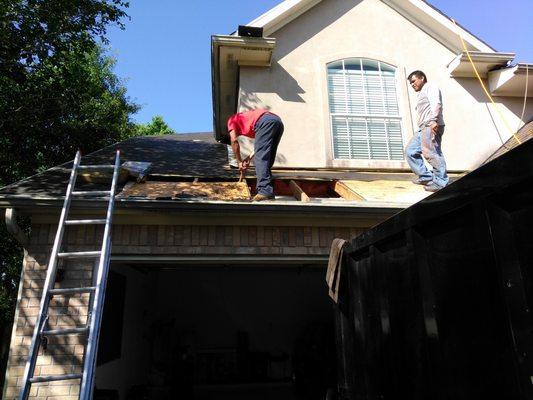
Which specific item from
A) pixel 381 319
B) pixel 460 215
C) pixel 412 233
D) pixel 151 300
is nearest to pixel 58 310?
pixel 381 319

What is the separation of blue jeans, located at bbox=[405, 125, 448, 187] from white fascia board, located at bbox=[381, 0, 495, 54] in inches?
124

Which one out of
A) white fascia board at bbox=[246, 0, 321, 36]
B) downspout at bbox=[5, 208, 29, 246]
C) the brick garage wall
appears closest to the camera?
the brick garage wall

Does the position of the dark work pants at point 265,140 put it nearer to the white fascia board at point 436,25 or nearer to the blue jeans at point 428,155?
the blue jeans at point 428,155

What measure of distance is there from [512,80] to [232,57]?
513 cm

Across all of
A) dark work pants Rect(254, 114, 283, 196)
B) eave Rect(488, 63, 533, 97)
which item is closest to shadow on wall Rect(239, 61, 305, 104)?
dark work pants Rect(254, 114, 283, 196)

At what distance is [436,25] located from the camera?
26.4ft

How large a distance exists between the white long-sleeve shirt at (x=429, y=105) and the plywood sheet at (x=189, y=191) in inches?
109

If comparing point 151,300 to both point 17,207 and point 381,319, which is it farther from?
point 381,319

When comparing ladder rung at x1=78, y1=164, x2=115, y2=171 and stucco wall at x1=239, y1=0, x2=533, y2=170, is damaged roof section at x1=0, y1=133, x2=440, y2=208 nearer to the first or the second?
ladder rung at x1=78, y1=164, x2=115, y2=171

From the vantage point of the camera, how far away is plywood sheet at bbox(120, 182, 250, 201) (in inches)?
188

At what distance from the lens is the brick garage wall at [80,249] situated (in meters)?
4.27

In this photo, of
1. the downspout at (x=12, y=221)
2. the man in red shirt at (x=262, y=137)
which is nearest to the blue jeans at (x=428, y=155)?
the man in red shirt at (x=262, y=137)

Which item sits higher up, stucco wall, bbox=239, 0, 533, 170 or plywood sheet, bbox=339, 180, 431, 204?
stucco wall, bbox=239, 0, 533, 170

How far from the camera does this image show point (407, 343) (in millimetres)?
1995
